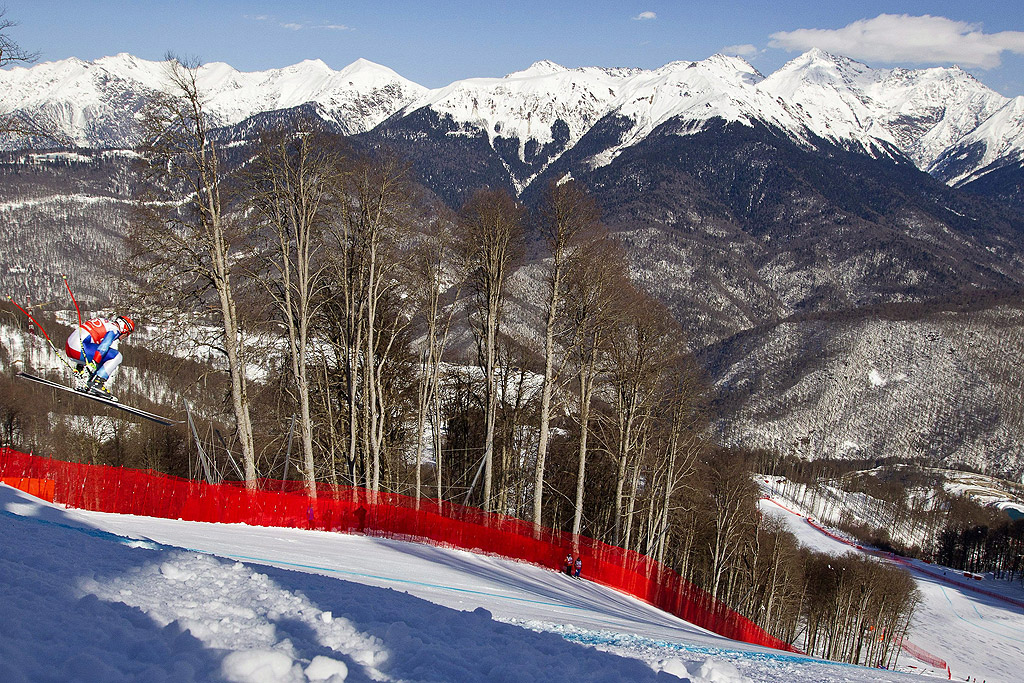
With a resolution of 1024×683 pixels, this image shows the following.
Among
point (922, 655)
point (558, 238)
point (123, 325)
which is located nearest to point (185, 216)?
point (123, 325)

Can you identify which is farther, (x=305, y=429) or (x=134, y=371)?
(x=134, y=371)

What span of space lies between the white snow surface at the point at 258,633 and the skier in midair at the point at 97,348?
3.29 meters

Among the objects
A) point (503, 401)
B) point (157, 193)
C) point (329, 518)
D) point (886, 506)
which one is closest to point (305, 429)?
point (329, 518)

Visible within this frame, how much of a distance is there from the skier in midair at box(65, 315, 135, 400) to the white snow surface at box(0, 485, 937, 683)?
3294 mm

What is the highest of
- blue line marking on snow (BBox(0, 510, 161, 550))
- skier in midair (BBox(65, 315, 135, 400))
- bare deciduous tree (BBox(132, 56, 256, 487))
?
bare deciduous tree (BBox(132, 56, 256, 487))

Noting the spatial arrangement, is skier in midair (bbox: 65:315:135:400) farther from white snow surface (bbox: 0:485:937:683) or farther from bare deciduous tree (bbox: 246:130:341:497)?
bare deciduous tree (bbox: 246:130:341:497)

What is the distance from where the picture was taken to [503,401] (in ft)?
97.6

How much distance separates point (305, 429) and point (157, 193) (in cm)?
674

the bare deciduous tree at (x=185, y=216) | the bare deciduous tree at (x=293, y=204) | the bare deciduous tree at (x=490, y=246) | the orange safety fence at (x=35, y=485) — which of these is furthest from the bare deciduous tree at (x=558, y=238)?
the orange safety fence at (x=35, y=485)

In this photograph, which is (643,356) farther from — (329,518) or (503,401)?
(329,518)

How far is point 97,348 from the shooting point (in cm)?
1359

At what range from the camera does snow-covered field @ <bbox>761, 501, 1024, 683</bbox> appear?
55844 mm

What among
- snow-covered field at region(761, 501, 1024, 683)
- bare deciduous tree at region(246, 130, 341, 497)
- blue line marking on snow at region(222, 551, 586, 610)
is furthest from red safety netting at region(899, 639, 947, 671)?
bare deciduous tree at region(246, 130, 341, 497)

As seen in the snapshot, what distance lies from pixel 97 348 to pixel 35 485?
220 inches
